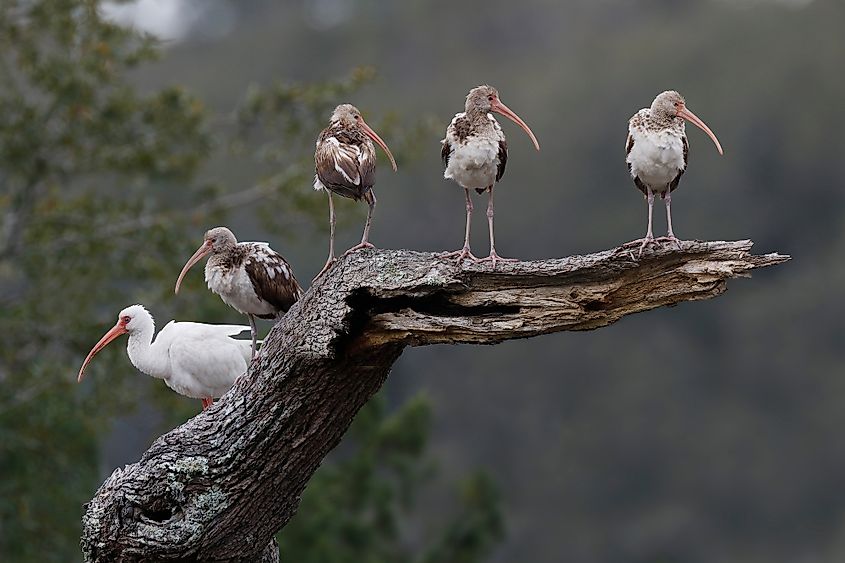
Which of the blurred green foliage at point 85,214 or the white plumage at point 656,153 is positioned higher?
the blurred green foliage at point 85,214

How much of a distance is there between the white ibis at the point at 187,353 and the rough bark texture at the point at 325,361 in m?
1.97

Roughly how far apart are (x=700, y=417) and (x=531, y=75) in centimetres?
1547

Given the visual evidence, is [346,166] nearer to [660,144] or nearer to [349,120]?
[349,120]

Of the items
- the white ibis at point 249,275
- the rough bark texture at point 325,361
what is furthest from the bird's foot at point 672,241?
the white ibis at point 249,275

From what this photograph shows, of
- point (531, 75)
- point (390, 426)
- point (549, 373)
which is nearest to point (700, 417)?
point (549, 373)

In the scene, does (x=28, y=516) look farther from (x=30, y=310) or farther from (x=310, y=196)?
(x=310, y=196)

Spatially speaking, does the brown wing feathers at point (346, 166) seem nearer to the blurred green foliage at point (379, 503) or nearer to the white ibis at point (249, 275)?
the white ibis at point (249, 275)

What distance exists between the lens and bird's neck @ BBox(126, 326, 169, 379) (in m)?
9.81

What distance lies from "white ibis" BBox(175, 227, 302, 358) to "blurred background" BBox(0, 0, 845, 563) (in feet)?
26.0

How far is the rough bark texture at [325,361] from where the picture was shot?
680 centimetres

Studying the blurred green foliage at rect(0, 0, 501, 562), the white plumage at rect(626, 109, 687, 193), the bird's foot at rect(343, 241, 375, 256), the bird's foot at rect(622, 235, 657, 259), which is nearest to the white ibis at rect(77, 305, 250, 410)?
the bird's foot at rect(343, 241, 375, 256)

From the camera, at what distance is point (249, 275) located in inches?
342

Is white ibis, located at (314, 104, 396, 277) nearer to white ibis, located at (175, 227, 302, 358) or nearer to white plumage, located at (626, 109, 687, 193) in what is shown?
white ibis, located at (175, 227, 302, 358)

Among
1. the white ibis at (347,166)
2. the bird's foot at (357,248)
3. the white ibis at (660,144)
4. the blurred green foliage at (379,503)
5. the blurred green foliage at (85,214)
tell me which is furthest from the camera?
the blurred green foliage at (379,503)
